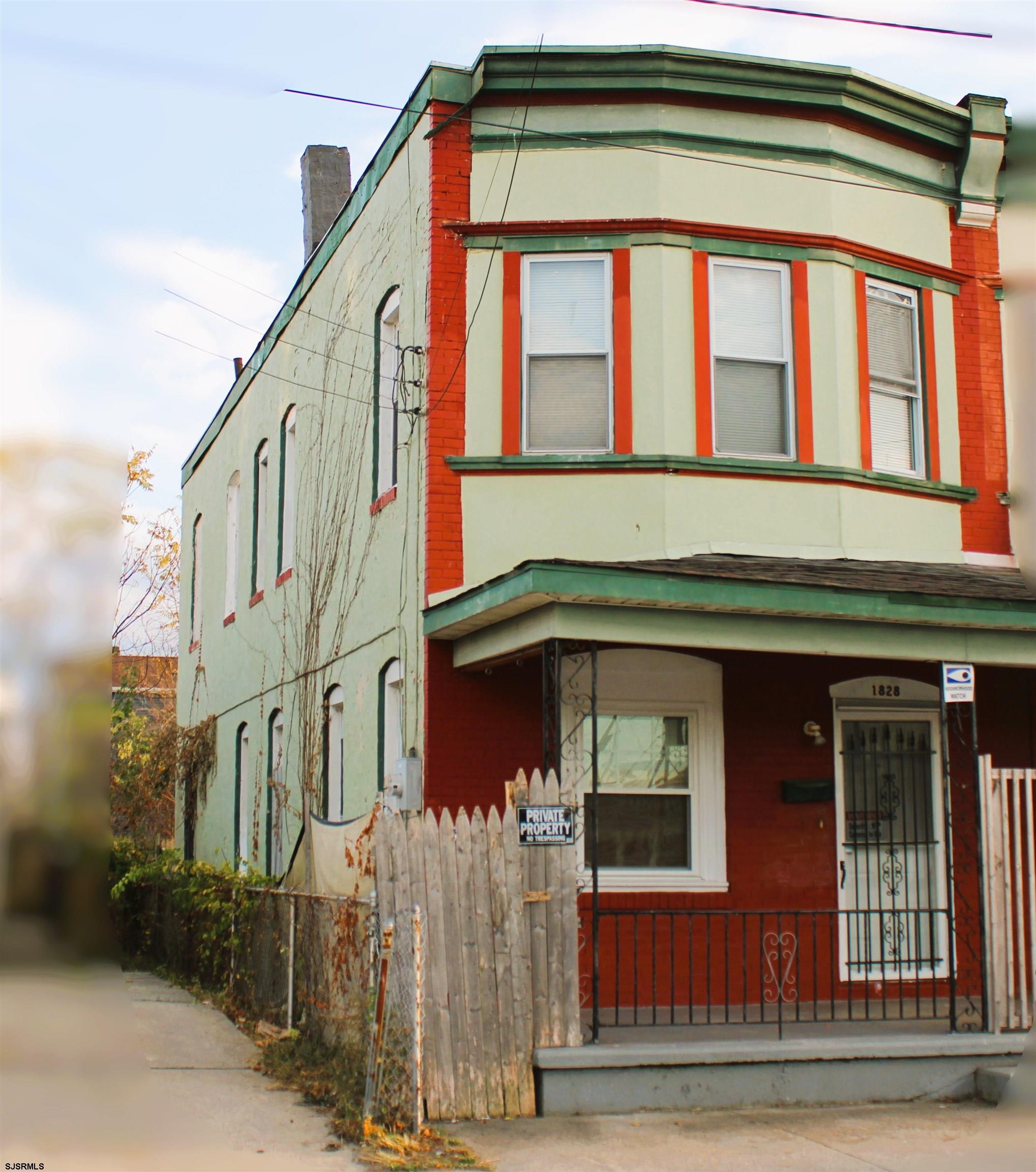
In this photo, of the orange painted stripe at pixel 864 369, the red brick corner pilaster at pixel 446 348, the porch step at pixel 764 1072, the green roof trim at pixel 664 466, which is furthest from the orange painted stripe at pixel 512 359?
the porch step at pixel 764 1072

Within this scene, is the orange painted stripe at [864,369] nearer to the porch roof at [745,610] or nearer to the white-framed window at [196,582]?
the porch roof at [745,610]

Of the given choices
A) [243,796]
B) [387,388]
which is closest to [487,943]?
[387,388]

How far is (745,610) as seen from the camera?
877cm

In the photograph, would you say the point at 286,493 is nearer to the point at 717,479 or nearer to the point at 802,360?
the point at 717,479

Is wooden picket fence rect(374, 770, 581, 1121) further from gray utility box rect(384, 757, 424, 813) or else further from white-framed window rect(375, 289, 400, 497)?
white-framed window rect(375, 289, 400, 497)

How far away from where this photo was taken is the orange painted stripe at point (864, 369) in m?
11.0

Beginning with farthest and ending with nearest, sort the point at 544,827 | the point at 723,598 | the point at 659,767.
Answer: the point at 659,767 < the point at 723,598 < the point at 544,827

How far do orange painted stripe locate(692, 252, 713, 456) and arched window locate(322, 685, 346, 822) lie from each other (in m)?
4.80

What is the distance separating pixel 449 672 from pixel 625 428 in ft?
8.02

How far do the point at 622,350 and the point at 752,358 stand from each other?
1.15 meters

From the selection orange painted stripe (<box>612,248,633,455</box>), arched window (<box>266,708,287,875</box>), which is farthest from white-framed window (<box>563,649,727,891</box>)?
arched window (<box>266,708,287,875</box>)

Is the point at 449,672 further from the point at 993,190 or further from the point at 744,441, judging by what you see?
the point at 993,190

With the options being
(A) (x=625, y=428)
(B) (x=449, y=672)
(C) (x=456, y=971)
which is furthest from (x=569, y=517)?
(C) (x=456, y=971)

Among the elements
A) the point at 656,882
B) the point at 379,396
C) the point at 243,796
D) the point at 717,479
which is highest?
the point at 379,396
